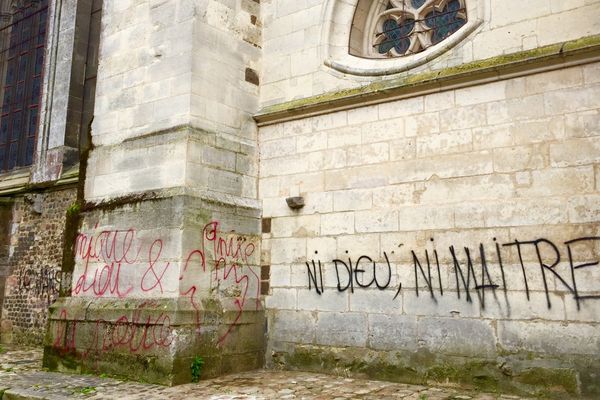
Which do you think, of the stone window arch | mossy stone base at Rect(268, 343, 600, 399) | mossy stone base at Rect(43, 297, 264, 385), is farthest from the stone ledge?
mossy stone base at Rect(268, 343, 600, 399)

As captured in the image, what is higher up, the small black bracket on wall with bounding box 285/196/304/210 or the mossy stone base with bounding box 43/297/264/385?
the small black bracket on wall with bounding box 285/196/304/210

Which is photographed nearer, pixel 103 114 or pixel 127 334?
pixel 127 334

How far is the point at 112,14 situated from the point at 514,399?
697 cm

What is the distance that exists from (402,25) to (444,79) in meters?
1.45

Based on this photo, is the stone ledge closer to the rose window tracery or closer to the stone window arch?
the stone window arch

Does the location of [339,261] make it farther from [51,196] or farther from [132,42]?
[51,196]

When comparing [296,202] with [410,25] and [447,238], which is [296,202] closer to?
[447,238]

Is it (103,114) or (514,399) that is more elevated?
(103,114)

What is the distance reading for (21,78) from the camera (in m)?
13.9

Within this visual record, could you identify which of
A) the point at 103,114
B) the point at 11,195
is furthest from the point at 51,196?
the point at 103,114

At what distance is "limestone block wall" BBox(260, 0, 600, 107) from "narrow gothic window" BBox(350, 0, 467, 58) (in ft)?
0.76

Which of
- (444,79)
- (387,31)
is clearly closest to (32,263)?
(387,31)

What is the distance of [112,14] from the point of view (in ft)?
26.8

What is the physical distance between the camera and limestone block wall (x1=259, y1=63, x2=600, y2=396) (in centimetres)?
541
